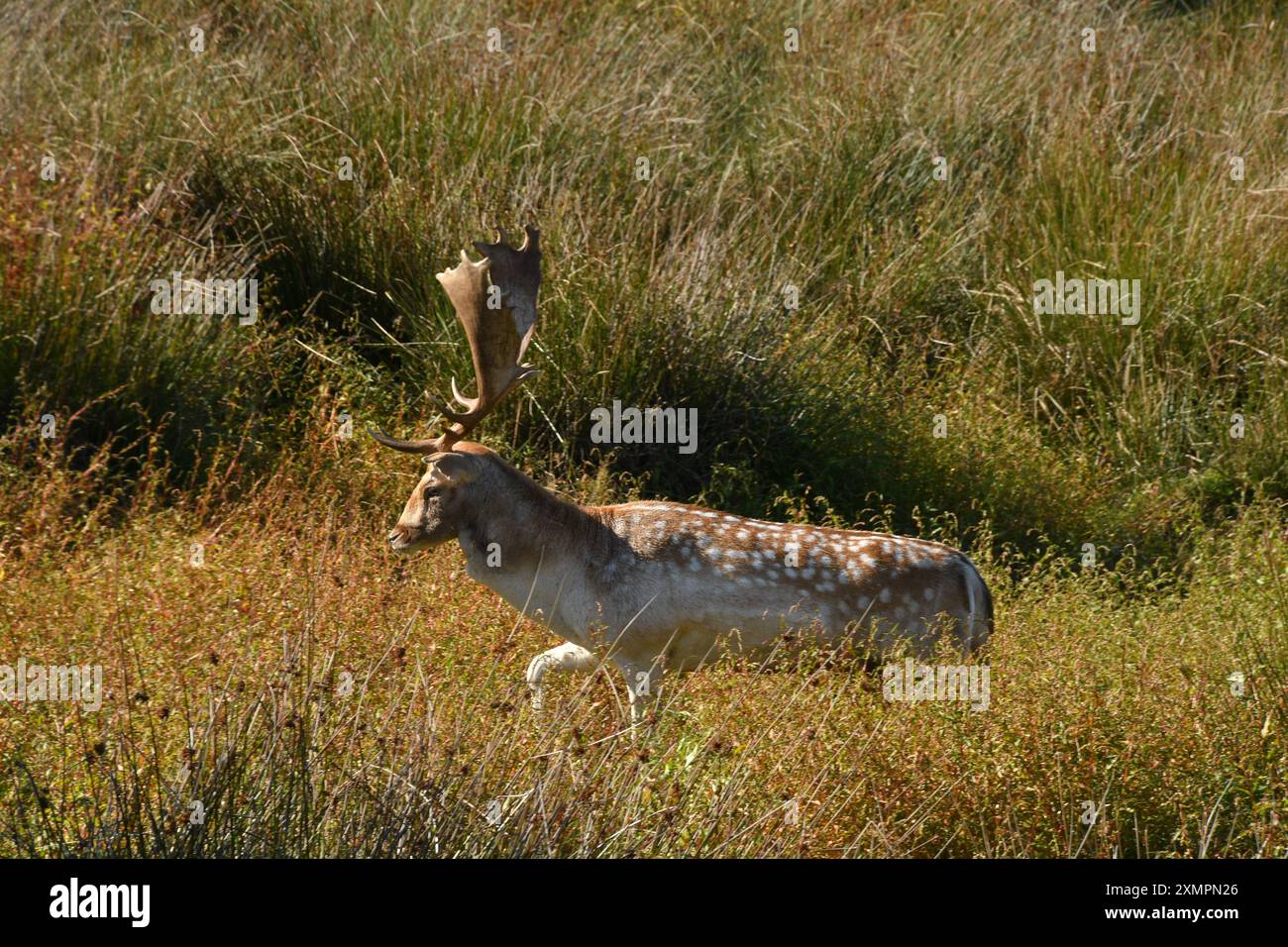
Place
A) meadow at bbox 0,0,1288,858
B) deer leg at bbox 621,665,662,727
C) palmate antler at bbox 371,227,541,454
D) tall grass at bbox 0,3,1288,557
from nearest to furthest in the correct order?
meadow at bbox 0,0,1288,858
deer leg at bbox 621,665,662,727
palmate antler at bbox 371,227,541,454
tall grass at bbox 0,3,1288,557

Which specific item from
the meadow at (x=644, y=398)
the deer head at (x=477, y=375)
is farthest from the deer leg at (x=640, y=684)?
the deer head at (x=477, y=375)

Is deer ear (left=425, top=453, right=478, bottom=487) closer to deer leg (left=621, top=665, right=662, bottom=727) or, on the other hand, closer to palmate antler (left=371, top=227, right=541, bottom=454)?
palmate antler (left=371, top=227, right=541, bottom=454)

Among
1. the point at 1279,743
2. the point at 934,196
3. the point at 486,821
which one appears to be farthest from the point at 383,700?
the point at 934,196

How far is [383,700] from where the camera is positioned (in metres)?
5.63

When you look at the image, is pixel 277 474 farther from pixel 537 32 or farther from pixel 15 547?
pixel 537 32

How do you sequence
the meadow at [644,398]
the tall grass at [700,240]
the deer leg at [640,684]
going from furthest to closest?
the tall grass at [700,240] < the deer leg at [640,684] < the meadow at [644,398]

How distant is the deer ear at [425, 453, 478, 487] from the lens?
20.4 ft

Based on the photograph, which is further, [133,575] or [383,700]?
[133,575]

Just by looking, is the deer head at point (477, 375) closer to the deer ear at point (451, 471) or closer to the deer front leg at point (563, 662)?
the deer ear at point (451, 471)

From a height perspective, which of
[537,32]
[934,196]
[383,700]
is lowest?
[383,700]

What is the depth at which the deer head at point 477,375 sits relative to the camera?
6.22m

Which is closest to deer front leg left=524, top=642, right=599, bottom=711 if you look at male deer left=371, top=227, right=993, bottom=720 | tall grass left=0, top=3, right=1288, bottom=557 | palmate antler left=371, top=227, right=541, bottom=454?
male deer left=371, top=227, right=993, bottom=720

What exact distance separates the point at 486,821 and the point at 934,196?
783 centimetres
